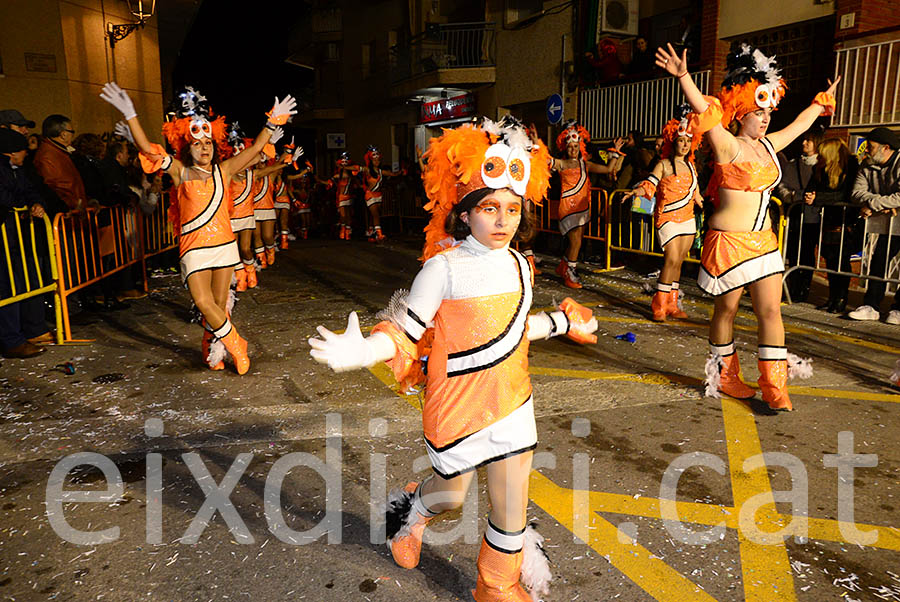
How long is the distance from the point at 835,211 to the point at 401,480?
22.1ft

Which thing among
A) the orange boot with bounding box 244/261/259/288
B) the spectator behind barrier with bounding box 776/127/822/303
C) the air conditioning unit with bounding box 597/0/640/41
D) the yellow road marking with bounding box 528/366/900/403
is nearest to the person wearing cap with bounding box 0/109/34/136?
the orange boot with bounding box 244/261/259/288

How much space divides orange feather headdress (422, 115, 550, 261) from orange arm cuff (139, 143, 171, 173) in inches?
127

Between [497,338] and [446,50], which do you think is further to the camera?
[446,50]

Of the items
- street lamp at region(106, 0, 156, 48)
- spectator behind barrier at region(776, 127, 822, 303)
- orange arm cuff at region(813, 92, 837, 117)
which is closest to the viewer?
orange arm cuff at region(813, 92, 837, 117)

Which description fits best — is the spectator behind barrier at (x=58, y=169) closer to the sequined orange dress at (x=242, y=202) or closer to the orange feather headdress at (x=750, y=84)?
the sequined orange dress at (x=242, y=202)

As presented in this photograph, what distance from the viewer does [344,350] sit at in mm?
2289

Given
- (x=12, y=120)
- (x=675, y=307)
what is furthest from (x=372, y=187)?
(x=675, y=307)

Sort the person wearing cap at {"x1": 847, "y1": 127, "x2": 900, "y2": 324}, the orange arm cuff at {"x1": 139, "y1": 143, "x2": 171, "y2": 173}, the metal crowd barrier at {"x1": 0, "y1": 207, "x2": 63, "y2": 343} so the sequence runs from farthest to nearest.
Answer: the person wearing cap at {"x1": 847, "y1": 127, "x2": 900, "y2": 324} → the metal crowd barrier at {"x1": 0, "y1": 207, "x2": 63, "y2": 343} → the orange arm cuff at {"x1": 139, "y1": 143, "x2": 171, "y2": 173}

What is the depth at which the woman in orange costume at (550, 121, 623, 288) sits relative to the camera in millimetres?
9422

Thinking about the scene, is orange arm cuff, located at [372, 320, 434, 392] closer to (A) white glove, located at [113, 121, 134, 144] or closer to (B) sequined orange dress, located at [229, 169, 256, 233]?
(A) white glove, located at [113, 121, 134, 144]

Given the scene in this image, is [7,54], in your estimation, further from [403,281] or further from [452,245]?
[452,245]

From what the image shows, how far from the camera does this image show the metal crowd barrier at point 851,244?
7.20 metres

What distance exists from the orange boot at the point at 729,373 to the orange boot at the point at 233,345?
12.2 feet

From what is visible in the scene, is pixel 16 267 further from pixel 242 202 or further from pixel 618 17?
pixel 618 17
